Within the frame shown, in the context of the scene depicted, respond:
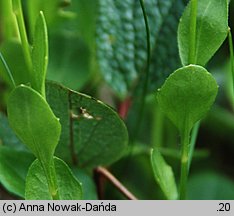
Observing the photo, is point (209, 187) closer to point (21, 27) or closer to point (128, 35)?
point (128, 35)

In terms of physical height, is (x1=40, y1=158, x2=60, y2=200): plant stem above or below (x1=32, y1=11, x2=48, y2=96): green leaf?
below

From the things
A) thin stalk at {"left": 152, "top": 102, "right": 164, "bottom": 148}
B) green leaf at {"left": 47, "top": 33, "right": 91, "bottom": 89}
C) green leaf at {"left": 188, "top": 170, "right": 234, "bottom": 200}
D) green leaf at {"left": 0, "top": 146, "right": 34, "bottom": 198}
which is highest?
green leaf at {"left": 47, "top": 33, "right": 91, "bottom": 89}

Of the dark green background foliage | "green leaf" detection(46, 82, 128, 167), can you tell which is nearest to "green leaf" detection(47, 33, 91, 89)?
the dark green background foliage

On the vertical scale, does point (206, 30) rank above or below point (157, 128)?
above

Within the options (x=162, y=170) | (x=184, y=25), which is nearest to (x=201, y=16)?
(x=184, y=25)

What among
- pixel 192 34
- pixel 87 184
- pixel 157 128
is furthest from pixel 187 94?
pixel 157 128

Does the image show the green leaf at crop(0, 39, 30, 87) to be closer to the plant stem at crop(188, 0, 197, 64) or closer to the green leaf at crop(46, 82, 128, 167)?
the green leaf at crop(46, 82, 128, 167)

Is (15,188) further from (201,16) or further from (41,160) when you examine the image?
(201,16)
